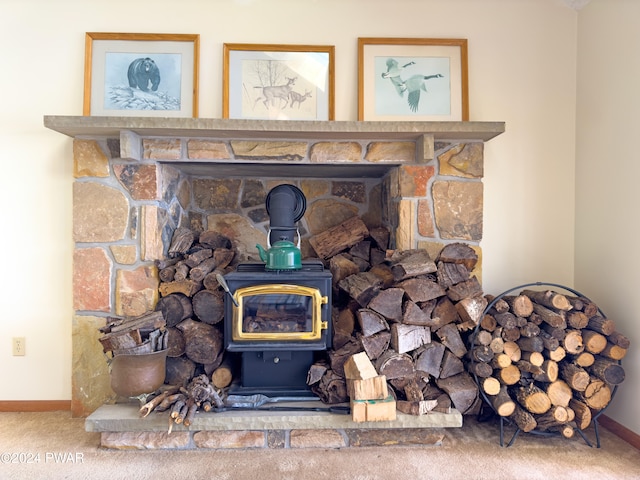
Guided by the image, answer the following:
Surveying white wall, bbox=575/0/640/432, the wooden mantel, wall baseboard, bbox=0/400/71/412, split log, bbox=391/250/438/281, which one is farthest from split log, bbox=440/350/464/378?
wall baseboard, bbox=0/400/71/412

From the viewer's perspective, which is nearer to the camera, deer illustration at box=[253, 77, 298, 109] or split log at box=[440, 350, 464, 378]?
split log at box=[440, 350, 464, 378]

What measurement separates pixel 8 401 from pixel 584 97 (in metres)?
3.66

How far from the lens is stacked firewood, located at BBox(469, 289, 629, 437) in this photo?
6.07 feet

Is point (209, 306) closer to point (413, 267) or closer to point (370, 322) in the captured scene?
point (370, 322)

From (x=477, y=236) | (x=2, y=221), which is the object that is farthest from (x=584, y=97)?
(x=2, y=221)

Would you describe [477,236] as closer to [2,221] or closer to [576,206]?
[576,206]

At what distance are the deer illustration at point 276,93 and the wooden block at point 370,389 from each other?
1.52 metres

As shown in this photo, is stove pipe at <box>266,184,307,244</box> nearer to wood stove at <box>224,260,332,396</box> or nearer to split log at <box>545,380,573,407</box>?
wood stove at <box>224,260,332,396</box>

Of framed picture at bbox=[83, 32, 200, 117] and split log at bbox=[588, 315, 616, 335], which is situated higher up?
framed picture at bbox=[83, 32, 200, 117]

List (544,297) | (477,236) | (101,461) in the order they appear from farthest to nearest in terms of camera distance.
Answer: (477,236), (544,297), (101,461)

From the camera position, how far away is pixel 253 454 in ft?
5.95

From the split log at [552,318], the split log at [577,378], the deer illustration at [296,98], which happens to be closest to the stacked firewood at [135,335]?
the deer illustration at [296,98]

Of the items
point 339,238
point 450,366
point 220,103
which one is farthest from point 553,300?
point 220,103

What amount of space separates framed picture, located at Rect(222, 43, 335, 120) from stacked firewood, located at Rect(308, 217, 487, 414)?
989 mm
